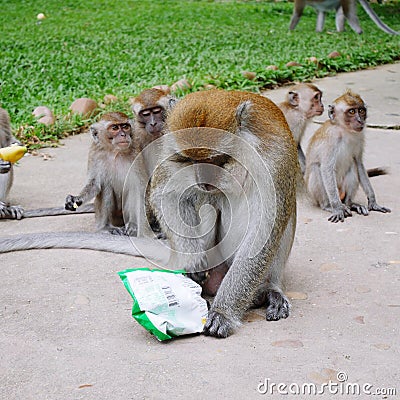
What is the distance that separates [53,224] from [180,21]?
477 inches

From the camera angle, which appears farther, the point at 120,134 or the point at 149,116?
the point at 149,116

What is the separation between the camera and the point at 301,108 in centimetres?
737

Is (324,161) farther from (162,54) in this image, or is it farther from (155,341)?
(162,54)

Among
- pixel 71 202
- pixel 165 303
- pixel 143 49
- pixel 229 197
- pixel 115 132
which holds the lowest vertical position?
pixel 143 49

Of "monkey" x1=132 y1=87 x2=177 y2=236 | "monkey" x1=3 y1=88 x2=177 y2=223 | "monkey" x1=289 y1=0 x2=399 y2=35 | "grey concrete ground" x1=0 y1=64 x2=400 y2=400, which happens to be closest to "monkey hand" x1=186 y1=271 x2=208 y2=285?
"grey concrete ground" x1=0 y1=64 x2=400 y2=400

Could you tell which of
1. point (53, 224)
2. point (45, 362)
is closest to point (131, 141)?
point (53, 224)

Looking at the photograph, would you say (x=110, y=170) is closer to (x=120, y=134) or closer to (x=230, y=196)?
(x=120, y=134)

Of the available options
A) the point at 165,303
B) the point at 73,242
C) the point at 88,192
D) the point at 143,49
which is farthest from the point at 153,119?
the point at 143,49

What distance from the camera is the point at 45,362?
3342mm

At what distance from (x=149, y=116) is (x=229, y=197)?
2.21m

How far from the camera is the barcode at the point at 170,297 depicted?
3670 millimetres

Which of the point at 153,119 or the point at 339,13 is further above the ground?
the point at 153,119

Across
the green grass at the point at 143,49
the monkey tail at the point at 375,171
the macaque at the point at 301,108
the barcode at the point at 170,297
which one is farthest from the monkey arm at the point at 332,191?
the green grass at the point at 143,49

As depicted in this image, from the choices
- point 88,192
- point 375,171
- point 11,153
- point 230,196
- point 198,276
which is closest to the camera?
point 230,196
